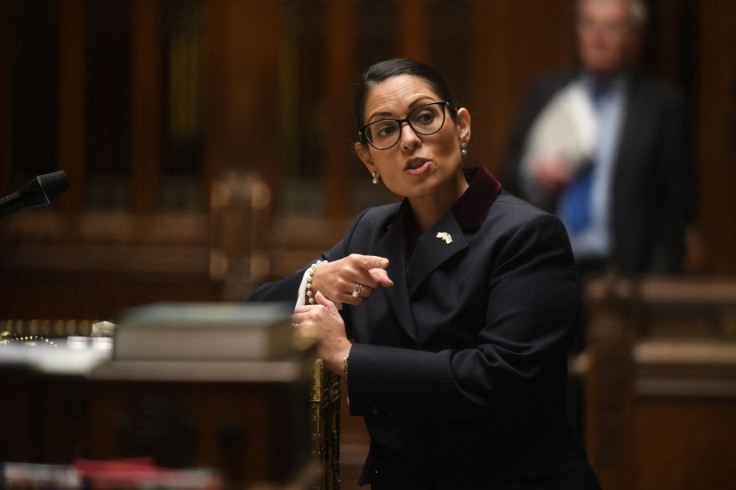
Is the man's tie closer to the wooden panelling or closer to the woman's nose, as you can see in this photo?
the wooden panelling

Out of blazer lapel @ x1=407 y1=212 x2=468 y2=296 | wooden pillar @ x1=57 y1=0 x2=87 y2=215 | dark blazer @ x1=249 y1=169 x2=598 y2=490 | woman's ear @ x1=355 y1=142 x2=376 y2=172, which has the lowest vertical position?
dark blazer @ x1=249 y1=169 x2=598 y2=490

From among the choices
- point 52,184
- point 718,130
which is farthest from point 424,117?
point 718,130

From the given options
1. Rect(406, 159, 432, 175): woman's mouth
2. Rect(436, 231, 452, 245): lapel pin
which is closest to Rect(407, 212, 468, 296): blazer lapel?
Rect(436, 231, 452, 245): lapel pin

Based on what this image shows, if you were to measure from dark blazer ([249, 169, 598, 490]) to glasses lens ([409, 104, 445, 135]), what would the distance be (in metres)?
0.16

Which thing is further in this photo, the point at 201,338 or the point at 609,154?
the point at 609,154

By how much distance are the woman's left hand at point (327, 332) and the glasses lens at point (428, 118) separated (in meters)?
0.42

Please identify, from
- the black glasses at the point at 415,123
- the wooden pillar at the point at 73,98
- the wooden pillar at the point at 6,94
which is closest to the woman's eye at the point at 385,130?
the black glasses at the point at 415,123

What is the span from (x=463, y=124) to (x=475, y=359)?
1.88ft

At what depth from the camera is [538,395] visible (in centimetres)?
200

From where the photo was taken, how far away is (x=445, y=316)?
210 cm

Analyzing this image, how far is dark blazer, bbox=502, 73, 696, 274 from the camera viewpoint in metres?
4.54

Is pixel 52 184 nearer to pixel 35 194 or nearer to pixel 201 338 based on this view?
pixel 35 194

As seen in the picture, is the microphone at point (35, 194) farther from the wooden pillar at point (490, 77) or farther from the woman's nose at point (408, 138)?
the wooden pillar at point (490, 77)

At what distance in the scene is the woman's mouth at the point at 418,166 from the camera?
85.7 inches
